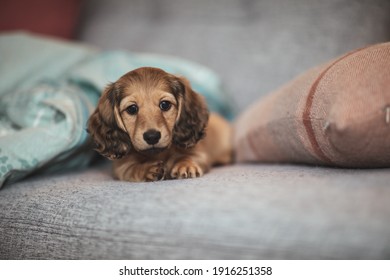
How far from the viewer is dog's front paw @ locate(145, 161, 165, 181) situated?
1.16m

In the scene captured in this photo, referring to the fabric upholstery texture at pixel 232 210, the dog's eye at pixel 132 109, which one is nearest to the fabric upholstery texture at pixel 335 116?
the fabric upholstery texture at pixel 232 210

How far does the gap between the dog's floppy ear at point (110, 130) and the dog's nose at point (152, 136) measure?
0.12 m

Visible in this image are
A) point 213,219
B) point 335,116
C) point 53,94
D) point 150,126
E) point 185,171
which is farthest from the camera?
point 53,94

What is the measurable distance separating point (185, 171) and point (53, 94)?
28.2 inches

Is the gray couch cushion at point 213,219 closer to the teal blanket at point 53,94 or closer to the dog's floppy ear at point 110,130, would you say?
the dog's floppy ear at point 110,130

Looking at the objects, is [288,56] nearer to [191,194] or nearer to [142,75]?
[142,75]

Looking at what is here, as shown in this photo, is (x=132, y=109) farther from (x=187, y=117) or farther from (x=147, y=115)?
(x=187, y=117)

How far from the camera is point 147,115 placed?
1.08 metres

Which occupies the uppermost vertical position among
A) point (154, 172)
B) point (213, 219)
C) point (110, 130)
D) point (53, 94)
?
point (53, 94)

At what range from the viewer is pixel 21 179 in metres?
1.35

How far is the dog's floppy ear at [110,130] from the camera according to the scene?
1160 mm

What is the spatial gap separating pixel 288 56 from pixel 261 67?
0.14 m

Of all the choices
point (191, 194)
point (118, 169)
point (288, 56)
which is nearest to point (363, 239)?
point (191, 194)

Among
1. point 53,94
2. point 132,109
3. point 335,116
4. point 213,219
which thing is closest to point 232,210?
point 213,219
